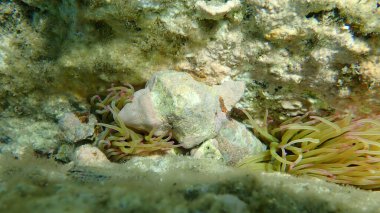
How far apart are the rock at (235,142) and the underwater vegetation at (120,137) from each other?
47 centimetres

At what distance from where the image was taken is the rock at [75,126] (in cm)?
248

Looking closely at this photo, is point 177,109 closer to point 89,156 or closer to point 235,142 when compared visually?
point 235,142

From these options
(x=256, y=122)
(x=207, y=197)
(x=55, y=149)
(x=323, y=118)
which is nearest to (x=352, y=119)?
(x=323, y=118)

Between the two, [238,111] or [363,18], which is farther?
[238,111]

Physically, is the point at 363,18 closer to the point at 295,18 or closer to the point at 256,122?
the point at 295,18

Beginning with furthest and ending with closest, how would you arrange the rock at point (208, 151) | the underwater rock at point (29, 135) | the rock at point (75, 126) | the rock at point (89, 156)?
the underwater rock at point (29, 135), the rock at point (75, 126), the rock at point (208, 151), the rock at point (89, 156)

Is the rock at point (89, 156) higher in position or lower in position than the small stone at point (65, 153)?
higher

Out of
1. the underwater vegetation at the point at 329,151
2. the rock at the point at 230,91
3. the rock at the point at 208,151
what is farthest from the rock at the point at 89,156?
the underwater vegetation at the point at 329,151

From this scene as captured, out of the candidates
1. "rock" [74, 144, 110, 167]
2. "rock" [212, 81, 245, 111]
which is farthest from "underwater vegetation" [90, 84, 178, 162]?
"rock" [212, 81, 245, 111]

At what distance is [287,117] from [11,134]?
2.45 m

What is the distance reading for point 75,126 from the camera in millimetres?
2529

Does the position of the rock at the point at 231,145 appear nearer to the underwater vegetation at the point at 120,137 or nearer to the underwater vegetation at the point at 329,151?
the underwater vegetation at the point at 329,151

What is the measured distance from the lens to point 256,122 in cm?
279

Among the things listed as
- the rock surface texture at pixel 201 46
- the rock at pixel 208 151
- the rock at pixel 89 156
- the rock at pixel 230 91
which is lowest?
the rock at pixel 89 156
